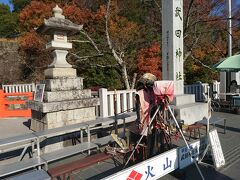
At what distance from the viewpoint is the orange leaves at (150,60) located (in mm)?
14008

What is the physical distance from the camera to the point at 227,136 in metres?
6.21

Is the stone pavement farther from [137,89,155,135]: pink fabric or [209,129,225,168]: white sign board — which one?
[137,89,155,135]: pink fabric

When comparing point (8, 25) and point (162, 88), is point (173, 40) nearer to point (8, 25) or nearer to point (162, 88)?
point (162, 88)

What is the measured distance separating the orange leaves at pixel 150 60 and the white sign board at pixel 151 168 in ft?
35.5

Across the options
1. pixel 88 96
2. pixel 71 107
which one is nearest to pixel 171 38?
pixel 88 96

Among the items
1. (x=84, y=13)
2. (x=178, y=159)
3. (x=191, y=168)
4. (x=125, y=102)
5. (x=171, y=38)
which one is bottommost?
(x=191, y=168)

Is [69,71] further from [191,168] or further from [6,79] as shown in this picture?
[6,79]

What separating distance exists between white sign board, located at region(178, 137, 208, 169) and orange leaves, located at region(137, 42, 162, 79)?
9.95 m

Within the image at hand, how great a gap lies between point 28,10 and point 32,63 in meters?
3.76

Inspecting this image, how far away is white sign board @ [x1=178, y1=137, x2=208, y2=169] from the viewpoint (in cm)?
354

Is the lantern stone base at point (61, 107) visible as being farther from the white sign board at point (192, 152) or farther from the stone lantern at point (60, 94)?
the white sign board at point (192, 152)

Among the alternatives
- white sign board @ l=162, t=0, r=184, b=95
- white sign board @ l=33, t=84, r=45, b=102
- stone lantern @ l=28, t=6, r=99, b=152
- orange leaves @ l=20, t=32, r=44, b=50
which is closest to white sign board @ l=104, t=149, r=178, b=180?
stone lantern @ l=28, t=6, r=99, b=152

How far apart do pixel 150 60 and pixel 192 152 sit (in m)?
10.8

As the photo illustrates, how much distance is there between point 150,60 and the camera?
14.2 metres
